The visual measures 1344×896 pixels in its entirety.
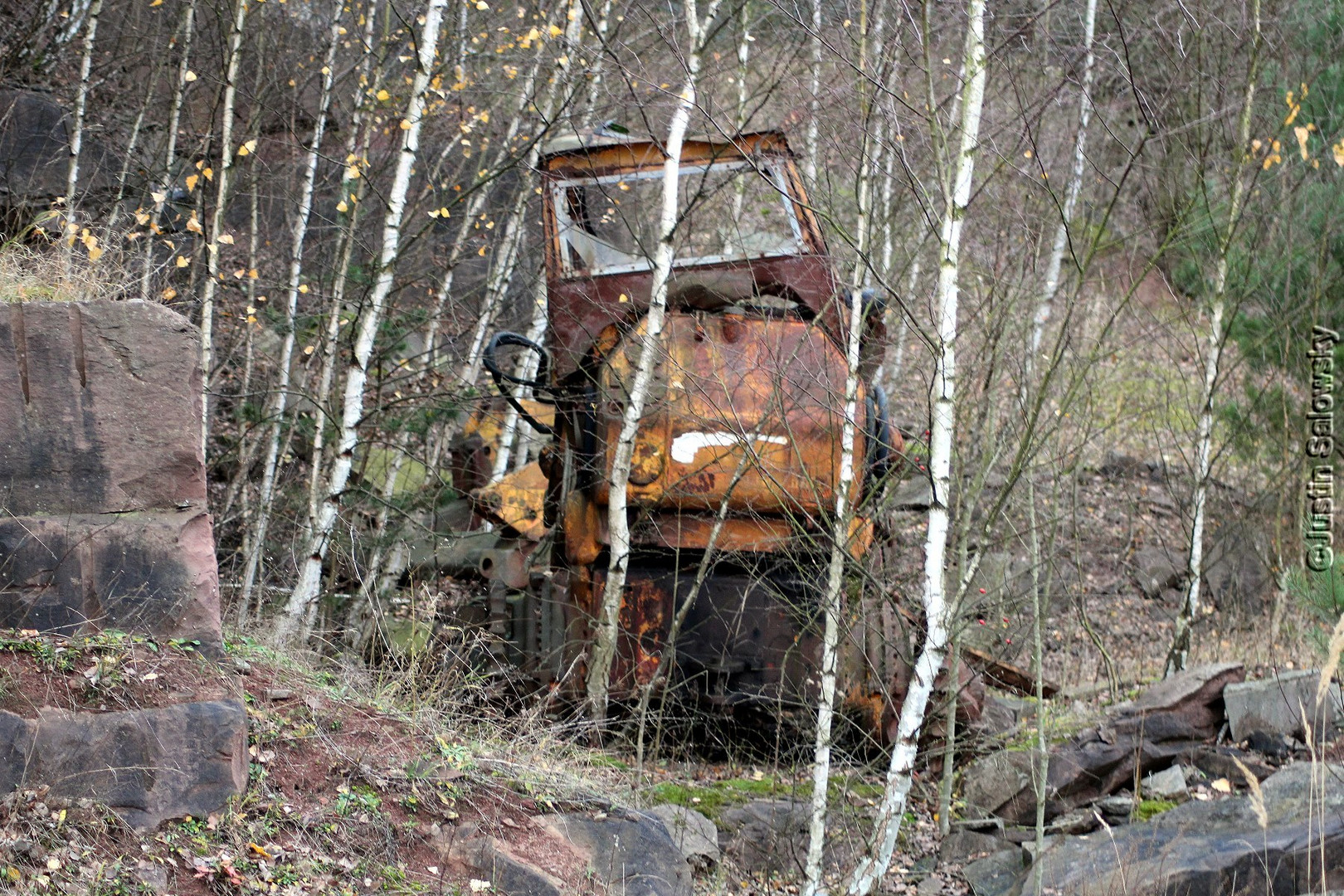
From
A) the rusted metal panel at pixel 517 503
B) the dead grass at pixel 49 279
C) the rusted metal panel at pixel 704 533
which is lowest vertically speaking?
the rusted metal panel at pixel 517 503

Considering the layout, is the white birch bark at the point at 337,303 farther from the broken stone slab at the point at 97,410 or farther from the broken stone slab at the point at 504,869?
the broken stone slab at the point at 504,869

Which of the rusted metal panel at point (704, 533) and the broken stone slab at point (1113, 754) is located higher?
the rusted metal panel at point (704, 533)

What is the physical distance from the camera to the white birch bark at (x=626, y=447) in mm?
6078

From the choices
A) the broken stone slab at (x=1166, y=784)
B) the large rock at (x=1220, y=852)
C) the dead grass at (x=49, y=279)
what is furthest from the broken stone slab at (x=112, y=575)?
the broken stone slab at (x=1166, y=784)

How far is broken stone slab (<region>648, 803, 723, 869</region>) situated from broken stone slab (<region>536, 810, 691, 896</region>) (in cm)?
41

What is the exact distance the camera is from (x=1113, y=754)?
6363 millimetres

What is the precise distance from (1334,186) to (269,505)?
8.44 m

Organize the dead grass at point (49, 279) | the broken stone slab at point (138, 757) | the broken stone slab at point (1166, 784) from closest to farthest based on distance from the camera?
the broken stone slab at point (138, 757)
the dead grass at point (49, 279)
the broken stone slab at point (1166, 784)

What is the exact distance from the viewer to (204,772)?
4039mm

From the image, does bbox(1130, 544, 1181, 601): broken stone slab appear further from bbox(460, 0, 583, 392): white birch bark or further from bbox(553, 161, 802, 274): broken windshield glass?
bbox(553, 161, 802, 274): broken windshield glass

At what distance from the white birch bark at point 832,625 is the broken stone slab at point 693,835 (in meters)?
0.42

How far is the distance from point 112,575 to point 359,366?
263 cm

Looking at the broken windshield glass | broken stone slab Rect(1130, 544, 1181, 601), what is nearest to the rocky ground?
the broken windshield glass

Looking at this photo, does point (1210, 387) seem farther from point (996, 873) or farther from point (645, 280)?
point (996, 873)
